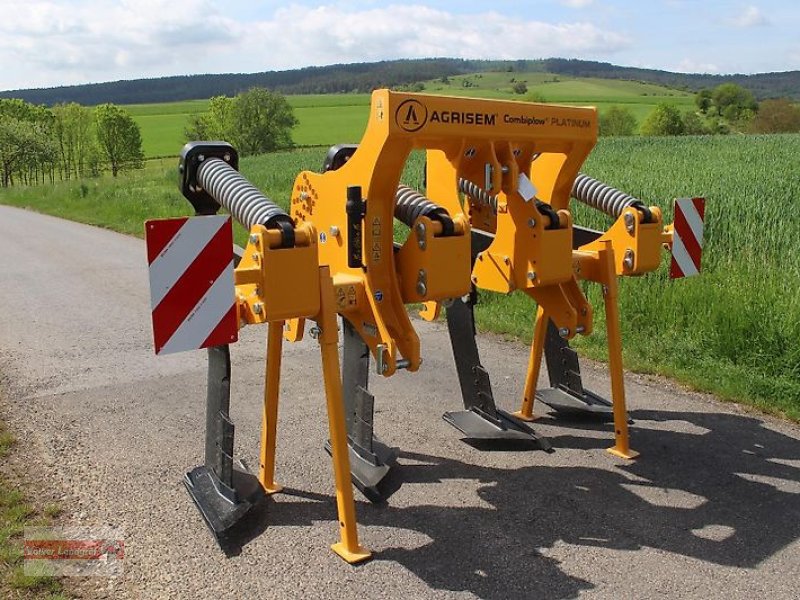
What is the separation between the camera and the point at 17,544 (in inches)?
137

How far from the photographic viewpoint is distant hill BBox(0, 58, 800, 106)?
102 m

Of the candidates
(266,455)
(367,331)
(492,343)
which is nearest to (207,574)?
(266,455)

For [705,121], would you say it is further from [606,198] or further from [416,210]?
[416,210]

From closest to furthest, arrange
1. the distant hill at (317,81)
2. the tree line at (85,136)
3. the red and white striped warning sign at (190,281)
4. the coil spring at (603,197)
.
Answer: the red and white striped warning sign at (190,281) < the coil spring at (603,197) < the tree line at (85,136) < the distant hill at (317,81)

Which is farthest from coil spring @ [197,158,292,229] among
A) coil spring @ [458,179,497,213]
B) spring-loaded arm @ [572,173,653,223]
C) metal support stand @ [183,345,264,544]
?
spring-loaded arm @ [572,173,653,223]

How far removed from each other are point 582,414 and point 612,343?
0.90 metres

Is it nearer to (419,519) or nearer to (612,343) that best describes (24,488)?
(419,519)

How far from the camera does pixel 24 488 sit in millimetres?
4102

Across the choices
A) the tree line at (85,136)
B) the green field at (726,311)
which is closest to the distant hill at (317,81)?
the tree line at (85,136)

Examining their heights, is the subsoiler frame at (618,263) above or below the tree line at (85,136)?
below

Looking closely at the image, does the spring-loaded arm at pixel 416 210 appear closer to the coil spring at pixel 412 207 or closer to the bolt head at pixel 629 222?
the coil spring at pixel 412 207

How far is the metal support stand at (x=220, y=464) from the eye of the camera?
380 cm

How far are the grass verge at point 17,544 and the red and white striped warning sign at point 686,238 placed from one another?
396cm

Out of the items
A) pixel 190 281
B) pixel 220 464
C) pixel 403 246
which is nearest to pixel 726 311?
pixel 403 246
